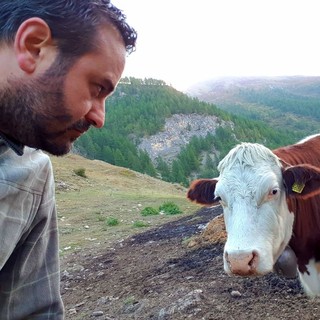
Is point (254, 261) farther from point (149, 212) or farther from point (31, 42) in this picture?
point (149, 212)

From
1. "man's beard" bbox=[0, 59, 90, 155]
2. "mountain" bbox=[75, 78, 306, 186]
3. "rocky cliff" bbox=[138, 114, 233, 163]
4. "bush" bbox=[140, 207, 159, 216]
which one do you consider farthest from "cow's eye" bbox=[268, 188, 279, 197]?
"rocky cliff" bbox=[138, 114, 233, 163]

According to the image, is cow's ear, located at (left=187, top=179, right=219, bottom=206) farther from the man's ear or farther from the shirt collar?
the man's ear

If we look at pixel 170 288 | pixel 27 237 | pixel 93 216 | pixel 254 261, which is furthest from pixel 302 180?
pixel 93 216

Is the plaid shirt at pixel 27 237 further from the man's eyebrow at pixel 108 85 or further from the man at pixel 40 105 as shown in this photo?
the man's eyebrow at pixel 108 85

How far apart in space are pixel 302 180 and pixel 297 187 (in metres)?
0.08

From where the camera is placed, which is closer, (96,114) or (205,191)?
(96,114)

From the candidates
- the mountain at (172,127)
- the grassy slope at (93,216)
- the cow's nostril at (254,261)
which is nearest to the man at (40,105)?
the cow's nostril at (254,261)

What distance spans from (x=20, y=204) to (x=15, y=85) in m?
0.39

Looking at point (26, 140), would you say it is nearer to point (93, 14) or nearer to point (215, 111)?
point (93, 14)

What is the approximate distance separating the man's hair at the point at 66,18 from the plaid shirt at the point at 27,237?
1.19 ft

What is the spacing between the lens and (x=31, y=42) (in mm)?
1505

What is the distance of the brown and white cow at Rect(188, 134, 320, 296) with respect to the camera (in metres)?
4.03

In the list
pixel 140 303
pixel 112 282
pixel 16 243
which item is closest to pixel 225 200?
pixel 140 303

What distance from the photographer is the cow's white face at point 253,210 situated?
3.96 metres
